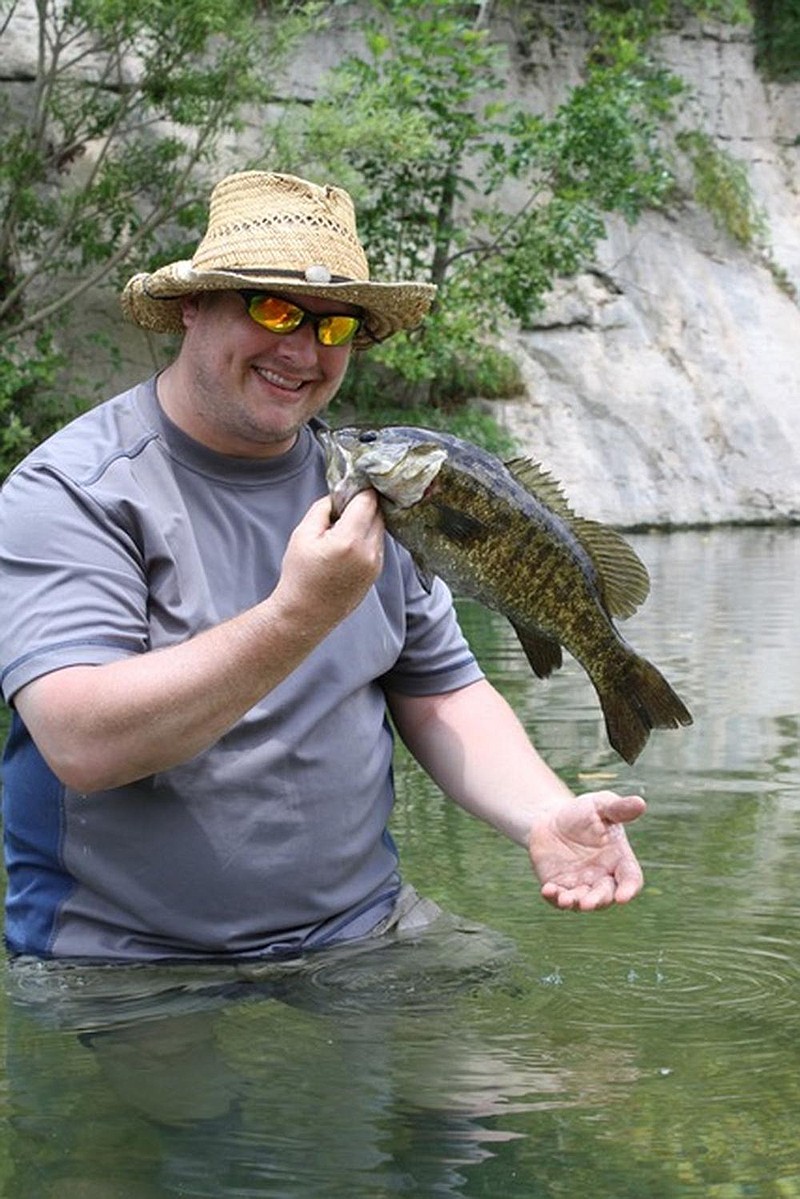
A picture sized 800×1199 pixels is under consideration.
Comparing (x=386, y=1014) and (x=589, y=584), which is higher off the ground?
(x=589, y=584)

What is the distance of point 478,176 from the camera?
926 inches

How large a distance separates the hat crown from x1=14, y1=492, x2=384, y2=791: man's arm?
29.2 inches

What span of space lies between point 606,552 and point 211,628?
0.90 metres

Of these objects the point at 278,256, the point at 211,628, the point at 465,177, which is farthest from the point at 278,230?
the point at 465,177

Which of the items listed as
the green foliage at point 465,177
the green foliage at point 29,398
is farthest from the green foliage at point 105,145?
the green foliage at point 465,177

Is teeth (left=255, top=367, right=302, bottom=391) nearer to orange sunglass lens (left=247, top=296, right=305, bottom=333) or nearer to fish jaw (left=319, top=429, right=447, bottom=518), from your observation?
orange sunglass lens (left=247, top=296, right=305, bottom=333)

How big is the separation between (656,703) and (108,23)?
627 inches

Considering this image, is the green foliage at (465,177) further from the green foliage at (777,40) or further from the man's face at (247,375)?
the man's face at (247,375)

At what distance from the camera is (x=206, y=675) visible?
3.38 meters

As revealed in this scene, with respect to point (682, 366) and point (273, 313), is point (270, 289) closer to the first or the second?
point (273, 313)

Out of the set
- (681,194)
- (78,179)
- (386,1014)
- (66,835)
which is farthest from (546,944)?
(681,194)

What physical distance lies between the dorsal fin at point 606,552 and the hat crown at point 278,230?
21.9 inches

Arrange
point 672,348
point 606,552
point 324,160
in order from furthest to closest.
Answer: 1. point 672,348
2. point 324,160
3. point 606,552

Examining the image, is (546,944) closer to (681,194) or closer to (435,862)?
(435,862)
